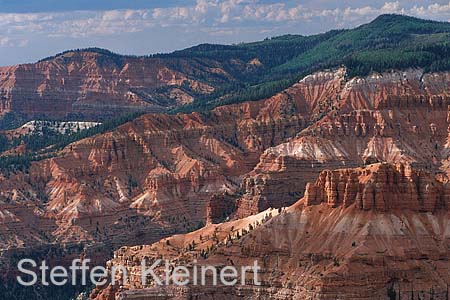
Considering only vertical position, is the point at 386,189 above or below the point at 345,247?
above

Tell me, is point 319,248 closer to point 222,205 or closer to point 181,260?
point 181,260

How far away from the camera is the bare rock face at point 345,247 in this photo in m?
120

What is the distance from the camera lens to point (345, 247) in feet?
408

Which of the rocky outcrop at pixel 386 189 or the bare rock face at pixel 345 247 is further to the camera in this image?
the rocky outcrop at pixel 386 189

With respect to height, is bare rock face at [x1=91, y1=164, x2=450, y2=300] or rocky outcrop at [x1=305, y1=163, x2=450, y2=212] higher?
rocky outcrop at [x1=305, y1=163, x2=450, y2=212]

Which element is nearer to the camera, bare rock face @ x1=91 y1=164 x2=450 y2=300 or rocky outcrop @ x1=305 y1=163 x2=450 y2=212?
bare rock face @ x1=91 y1=164 x2=450 y2=300

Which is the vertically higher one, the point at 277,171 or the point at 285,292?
the point at 277,171

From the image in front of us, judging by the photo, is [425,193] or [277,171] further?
[277,171]

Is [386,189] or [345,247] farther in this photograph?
[386,189]

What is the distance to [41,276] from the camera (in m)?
189

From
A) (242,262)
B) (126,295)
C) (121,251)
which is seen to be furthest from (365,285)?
(121,251)

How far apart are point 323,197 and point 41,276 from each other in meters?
69.8

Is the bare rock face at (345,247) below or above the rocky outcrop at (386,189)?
below

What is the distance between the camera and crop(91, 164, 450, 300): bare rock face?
120m
